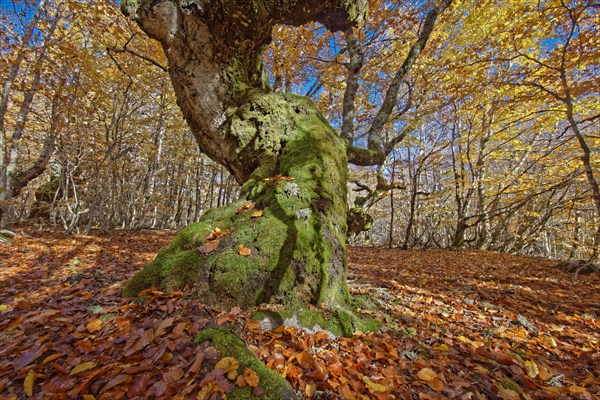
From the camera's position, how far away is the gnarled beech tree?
255 cm

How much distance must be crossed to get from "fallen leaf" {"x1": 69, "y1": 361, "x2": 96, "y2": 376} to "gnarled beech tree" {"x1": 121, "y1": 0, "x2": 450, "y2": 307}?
2.77ft

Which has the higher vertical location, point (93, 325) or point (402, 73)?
point (402, 73)

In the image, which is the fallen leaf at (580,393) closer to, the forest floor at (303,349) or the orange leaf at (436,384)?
the forest floor at (303,349)

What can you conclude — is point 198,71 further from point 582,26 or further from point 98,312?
point 582,26

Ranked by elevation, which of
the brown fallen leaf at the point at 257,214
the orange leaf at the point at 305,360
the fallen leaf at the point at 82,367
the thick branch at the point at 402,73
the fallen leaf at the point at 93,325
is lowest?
the orange leaf at the point at 305,360

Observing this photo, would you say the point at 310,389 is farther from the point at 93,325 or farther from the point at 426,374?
the point at 93,325

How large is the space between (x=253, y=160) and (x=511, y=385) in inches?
142

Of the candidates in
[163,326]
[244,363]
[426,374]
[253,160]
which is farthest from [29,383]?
[253,160]

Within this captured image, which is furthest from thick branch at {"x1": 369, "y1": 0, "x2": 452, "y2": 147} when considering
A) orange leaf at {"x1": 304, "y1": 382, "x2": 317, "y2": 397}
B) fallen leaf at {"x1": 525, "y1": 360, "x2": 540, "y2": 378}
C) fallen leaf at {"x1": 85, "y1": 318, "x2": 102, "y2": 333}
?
fallen leaf at {"x1": 85, "y1": 318, "x2": 102, "y2": 333}

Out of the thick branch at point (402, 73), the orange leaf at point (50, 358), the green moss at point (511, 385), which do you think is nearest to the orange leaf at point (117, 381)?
the orange leaf at point (50, 358)

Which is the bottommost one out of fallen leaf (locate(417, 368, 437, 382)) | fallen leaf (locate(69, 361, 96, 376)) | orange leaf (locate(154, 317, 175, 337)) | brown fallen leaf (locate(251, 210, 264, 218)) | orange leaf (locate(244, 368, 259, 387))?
fallen leaf (locate(417, 368, 437, 382))

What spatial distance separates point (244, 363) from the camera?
1653 mm

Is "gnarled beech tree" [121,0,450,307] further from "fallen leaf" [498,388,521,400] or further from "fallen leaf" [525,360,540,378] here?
"fallen leaf" [525,360,540,378]

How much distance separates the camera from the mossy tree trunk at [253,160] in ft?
8.36
